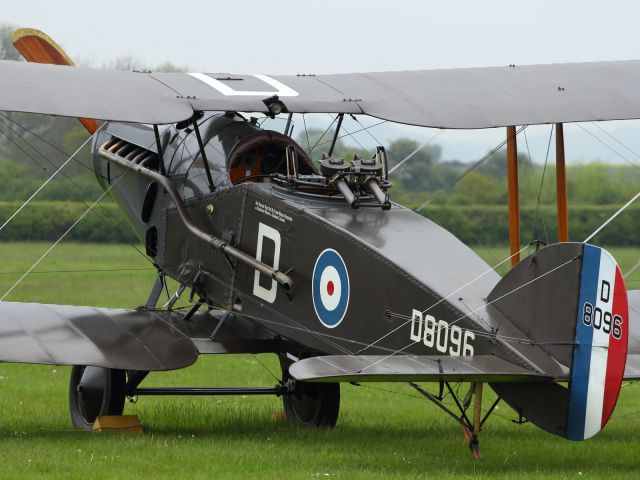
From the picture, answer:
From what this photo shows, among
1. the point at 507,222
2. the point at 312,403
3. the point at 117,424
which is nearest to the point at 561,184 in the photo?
the point at 312,403

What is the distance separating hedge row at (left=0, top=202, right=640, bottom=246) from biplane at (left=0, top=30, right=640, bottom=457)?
17256mm

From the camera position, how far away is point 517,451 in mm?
10484

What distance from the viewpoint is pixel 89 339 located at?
35.1 feet

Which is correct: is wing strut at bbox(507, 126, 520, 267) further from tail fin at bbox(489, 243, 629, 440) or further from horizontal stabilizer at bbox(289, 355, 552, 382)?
horizontal stabilizer at bbox(289, 355, 552, 382)

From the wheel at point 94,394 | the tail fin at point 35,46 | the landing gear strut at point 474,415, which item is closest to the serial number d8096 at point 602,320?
the landing gear strut at point 474,415

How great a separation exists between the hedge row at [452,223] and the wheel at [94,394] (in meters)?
18.5

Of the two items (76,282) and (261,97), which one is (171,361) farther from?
(76,282)

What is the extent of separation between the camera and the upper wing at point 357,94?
428 inches

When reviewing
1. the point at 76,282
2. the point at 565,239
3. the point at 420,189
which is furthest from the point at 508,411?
the point at 420,189

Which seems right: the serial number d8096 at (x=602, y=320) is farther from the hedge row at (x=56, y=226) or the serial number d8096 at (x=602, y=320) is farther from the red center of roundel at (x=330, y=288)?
the hedge row at (x=56, y=226)

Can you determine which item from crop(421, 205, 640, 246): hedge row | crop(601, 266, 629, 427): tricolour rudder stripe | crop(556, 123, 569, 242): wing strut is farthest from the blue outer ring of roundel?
crop(421, 205, 640, 246): hedge row

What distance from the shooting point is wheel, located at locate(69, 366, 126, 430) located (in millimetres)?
11219

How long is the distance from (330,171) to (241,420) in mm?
2544

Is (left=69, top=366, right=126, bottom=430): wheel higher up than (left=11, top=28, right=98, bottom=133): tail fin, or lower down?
lower down
